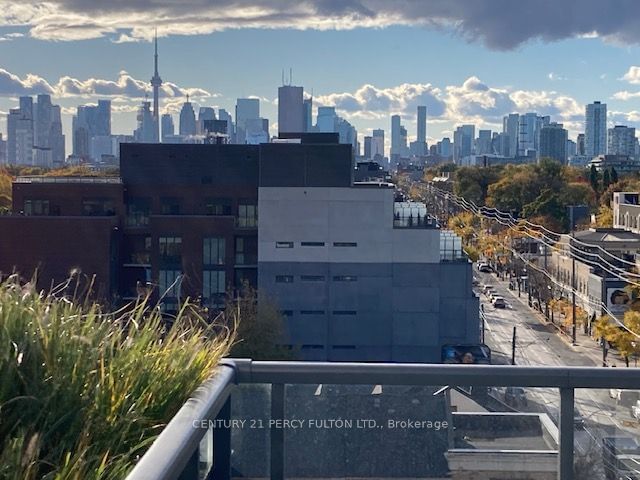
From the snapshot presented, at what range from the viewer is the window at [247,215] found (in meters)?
18.2

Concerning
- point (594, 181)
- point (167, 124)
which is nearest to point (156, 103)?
point (167, 124)

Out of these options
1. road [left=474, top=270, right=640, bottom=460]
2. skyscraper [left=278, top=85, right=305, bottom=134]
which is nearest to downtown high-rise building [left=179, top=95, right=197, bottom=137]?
skyscraper [left=278, top=85, right=305, bottom=134]

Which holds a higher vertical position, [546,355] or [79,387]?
[79,387]

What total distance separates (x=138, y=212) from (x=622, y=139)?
111046 mm

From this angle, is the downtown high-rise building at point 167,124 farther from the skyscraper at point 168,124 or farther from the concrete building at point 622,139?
the concrete building at point 622,139

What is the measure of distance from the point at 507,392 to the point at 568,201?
131 ft

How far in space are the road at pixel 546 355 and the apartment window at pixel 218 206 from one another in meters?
6.16

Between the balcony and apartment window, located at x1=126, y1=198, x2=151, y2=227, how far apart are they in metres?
16.5

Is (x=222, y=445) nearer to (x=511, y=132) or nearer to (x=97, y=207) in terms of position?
(x=97, y=207)

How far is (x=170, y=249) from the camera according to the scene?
58.2 ft

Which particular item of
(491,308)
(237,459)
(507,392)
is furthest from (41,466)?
(491,308)

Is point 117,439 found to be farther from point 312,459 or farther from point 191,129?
point 191,129

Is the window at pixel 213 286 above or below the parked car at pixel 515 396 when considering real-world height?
below

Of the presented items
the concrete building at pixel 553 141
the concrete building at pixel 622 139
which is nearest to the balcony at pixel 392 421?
the concrete building at pixel 553 141
